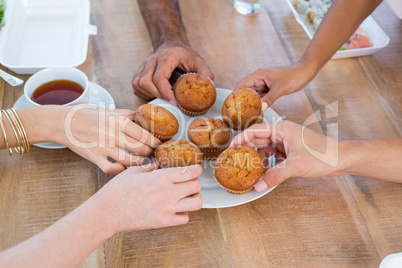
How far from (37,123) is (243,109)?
0.66 m

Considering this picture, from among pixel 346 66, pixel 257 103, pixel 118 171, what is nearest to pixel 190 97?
pixel 257 103

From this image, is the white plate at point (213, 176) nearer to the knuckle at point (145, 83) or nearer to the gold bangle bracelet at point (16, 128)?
the knuckle at point (145, 83)

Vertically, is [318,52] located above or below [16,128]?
above

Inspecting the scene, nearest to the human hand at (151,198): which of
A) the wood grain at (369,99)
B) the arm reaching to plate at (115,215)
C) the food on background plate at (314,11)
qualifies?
the arm reaching to plate at (115,215)

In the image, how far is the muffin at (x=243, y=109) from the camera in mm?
1213

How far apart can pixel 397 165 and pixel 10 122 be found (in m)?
1.21

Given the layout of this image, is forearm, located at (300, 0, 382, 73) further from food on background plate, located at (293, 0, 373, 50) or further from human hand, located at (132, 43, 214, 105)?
human hand, located at (132, 43, 214, 105)

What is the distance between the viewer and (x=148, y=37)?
1632 millimetres

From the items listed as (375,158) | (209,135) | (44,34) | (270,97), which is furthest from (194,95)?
(44,34)

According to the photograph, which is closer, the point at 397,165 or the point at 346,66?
the point at 397,165

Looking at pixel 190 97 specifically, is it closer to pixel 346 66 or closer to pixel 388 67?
pixel 346 66

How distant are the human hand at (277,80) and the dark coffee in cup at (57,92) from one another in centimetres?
59

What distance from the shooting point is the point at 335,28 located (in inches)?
55.2

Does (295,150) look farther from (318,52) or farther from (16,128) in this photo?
(16,128)
